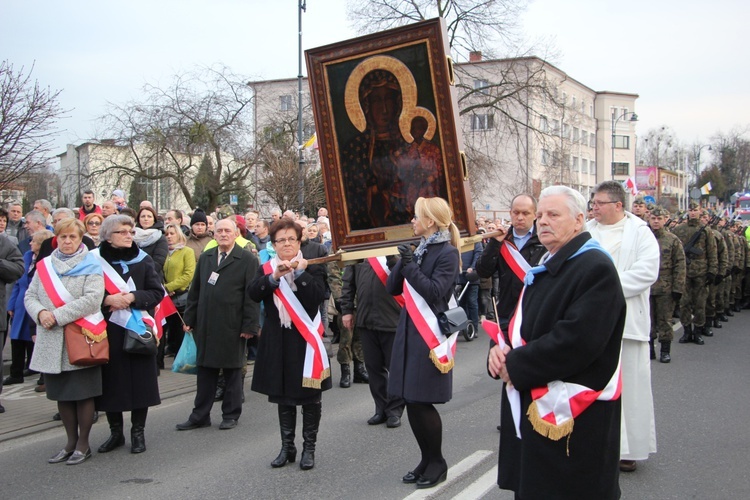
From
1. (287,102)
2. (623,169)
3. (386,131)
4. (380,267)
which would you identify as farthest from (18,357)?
(623,169)

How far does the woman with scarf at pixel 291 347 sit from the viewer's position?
5.71 meters

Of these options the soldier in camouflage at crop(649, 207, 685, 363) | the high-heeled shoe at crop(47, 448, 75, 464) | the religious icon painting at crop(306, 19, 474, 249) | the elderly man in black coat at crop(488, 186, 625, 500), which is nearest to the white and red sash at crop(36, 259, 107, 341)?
the high-heeled shoe at crop(47, 448, 75, 464)

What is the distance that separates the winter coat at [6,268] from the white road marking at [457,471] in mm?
5219

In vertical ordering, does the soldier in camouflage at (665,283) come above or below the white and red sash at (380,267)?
below

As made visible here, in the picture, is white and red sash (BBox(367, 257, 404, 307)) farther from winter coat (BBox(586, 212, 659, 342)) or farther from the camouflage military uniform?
the camouflage military uniform

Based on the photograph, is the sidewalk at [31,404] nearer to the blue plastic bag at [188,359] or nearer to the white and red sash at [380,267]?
the blue plastic bag at [188,359]

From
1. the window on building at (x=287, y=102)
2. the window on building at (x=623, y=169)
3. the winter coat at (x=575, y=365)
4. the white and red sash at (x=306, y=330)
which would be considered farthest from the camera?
the window on building at (x=623, y=169)

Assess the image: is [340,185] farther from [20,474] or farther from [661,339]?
[661,339]

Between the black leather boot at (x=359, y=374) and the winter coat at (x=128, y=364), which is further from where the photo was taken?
the black leather boot at (x=359, y=374)

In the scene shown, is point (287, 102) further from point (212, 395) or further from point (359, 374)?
point (212, 395)

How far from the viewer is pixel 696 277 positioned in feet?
42.1

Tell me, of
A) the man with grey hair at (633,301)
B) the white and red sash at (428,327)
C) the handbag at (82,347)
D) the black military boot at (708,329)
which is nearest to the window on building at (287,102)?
the black military boot at (708,329)

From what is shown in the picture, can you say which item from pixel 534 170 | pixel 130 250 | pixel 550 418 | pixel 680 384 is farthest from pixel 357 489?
pixel 534 170

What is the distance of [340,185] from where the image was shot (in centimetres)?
644
